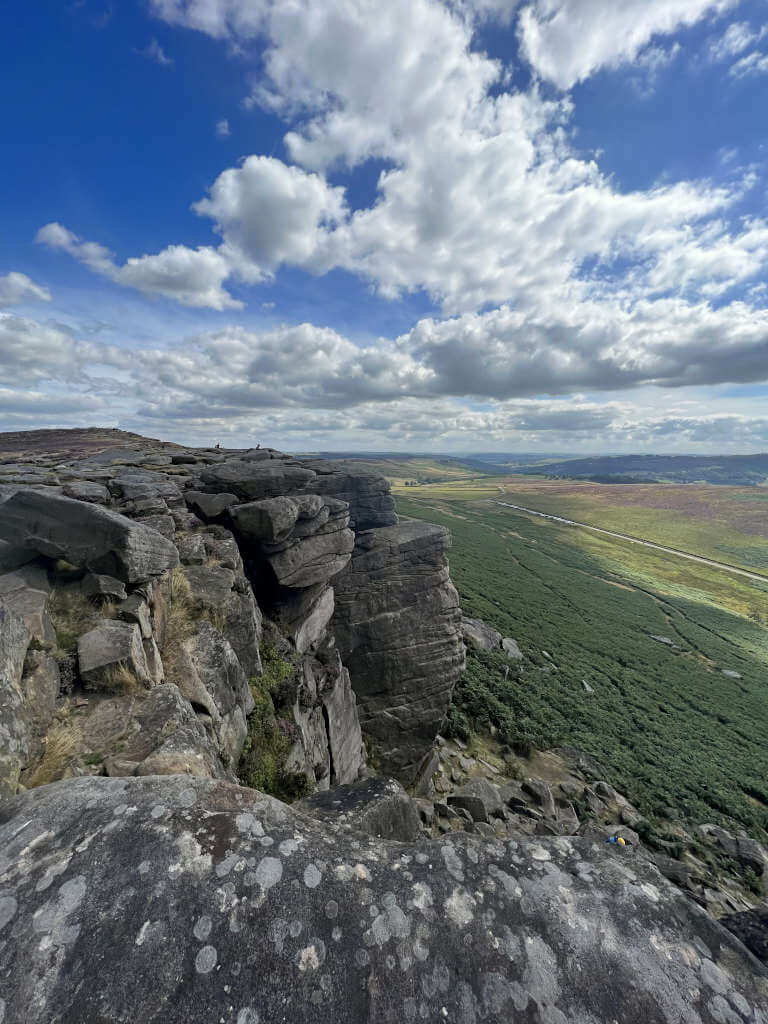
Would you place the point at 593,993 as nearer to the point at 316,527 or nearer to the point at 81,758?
the point at 81,758

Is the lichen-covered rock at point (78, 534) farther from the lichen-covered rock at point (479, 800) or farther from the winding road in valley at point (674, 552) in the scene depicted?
the winding road in valley at point (674, 552)

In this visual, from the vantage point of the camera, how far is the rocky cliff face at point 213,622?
7.17 metres

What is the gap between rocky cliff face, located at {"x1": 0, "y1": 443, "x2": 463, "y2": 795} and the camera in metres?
7.17

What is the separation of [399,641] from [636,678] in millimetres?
39752

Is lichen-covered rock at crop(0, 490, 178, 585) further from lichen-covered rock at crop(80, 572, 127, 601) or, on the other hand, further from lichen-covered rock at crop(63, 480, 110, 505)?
lichen-covered rock at crop(63, 480, 110, 505)

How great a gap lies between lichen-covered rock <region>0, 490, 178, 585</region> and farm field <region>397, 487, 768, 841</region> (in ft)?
88.0

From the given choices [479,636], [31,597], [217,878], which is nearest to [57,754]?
[31,597]

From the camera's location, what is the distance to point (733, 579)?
107812 mm

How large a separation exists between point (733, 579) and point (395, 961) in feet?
465

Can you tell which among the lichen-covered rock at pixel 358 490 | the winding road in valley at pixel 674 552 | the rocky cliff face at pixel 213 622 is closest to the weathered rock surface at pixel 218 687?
the rocky cliff face at pixel 213 622

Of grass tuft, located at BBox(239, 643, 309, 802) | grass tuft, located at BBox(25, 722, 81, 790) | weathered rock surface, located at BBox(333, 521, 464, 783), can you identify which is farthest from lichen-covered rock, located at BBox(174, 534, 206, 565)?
weathered rock surface, located at BBox(333, 521, 464, 783)

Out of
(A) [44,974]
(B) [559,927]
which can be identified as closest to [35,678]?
(A) [44,974]

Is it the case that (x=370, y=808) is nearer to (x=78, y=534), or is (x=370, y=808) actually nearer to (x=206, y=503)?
(x=78, y=534)

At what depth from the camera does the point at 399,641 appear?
24.8 meters
